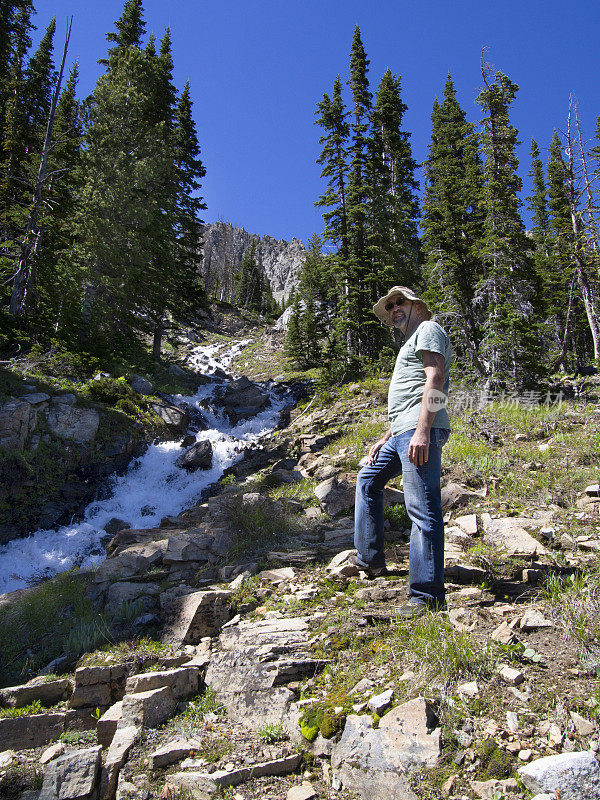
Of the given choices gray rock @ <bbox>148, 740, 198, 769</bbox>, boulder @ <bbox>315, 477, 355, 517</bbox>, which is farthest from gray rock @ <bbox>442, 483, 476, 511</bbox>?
gray rock @ <bbox>148, 740, 198, 769</bbox>

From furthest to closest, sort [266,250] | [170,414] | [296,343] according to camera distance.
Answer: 1. [266,250]
2. [296,343]
3. [170,414]

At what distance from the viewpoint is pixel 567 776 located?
1785mm

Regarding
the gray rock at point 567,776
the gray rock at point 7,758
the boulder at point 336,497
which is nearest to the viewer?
the gray rock at point 567,776

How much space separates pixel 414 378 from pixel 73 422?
413 inches

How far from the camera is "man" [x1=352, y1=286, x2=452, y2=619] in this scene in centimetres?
318

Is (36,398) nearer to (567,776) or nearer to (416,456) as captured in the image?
(416,456)

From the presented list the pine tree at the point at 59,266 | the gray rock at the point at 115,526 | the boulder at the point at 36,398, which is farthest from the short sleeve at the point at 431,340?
the pine tree at the point at 59,266

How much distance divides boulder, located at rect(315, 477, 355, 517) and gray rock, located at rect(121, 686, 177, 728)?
402cm

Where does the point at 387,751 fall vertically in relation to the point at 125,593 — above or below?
above

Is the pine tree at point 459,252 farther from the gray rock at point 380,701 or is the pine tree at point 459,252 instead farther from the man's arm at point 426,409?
the gray rock at point 380,701

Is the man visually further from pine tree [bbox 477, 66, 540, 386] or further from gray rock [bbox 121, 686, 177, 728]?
pine tree [bbox 477, 66, 540, 386]

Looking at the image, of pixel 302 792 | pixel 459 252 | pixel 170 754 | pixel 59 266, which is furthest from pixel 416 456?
pixel 459 252

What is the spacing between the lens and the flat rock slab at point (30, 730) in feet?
10.2

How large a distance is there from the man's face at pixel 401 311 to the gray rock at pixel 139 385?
12689mm
